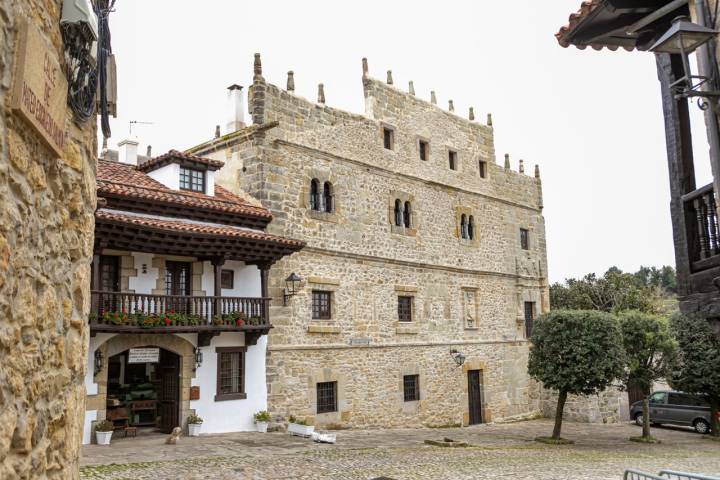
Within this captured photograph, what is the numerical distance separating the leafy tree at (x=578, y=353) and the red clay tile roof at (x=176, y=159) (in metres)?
12.0

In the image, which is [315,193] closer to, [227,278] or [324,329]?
[324,329]

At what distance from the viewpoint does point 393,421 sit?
21.8 meters

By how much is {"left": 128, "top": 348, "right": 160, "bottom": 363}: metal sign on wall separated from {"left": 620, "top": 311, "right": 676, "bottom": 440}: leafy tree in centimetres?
1501

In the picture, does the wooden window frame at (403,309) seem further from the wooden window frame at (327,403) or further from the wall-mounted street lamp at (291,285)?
the wall-mounted street lamp at (291,285)

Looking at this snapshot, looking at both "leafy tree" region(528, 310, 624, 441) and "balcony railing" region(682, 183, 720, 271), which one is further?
"leafy tree" region(528, 310, 624, 441)

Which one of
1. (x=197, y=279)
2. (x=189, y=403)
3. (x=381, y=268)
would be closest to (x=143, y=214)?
(x=197, y=279)

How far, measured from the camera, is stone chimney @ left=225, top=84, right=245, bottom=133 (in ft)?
66.8

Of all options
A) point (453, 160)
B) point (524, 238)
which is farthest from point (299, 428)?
point (524, 238)

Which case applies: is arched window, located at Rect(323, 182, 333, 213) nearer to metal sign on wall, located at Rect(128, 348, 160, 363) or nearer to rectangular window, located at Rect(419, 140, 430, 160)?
rectangular window, located at Rect(419, 140, 430, 160)

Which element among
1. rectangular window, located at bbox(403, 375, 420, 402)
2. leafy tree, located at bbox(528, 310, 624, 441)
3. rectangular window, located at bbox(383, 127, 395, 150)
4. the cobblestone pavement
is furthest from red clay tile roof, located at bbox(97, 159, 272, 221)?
leafy tree, located at bbox(528, 310, 624, 441)

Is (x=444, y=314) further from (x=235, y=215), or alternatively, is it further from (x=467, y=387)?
(x=235, y=215)

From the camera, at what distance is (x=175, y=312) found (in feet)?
51.1

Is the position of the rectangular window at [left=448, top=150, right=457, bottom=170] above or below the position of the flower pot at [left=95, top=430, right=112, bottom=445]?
above

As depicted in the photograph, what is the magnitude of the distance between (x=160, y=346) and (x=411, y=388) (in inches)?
398
